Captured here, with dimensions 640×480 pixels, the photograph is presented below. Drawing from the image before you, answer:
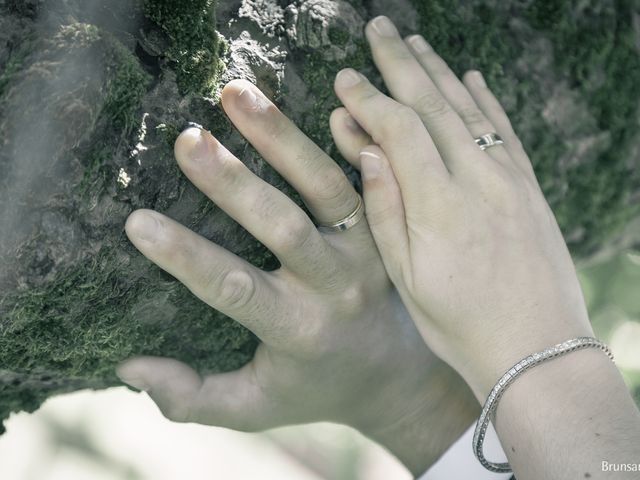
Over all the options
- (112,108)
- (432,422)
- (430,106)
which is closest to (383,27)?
(430,106)

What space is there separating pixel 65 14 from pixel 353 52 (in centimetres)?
72

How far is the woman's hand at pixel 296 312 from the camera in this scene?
1.64 m

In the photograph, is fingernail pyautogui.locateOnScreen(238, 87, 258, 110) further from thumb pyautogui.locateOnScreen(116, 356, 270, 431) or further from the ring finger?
thumb pyautogui.locateOnScreen(116, 356, 270, 431)

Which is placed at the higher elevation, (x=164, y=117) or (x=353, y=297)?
(x=164, y=117)

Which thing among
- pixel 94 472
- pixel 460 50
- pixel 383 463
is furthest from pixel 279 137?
pixel 383 463

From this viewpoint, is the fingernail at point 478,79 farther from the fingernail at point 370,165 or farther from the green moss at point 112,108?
the green moss at point 112,108

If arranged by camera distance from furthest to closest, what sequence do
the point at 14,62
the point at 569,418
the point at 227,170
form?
the point at 227,170 → the point at 569,418 → the point at 14,62

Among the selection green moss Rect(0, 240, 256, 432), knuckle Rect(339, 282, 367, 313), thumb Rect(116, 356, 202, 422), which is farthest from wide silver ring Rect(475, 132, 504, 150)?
thumb Rect(116, 356, 202, 422)

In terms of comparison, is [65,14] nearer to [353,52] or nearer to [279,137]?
[279,137]

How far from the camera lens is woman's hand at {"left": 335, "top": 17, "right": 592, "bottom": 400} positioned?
171 cm

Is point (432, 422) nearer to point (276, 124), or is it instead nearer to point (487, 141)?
point (487, 141)

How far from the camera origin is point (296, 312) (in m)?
1.82

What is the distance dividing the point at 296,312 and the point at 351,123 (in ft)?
1.65

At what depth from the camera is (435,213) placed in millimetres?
1767
